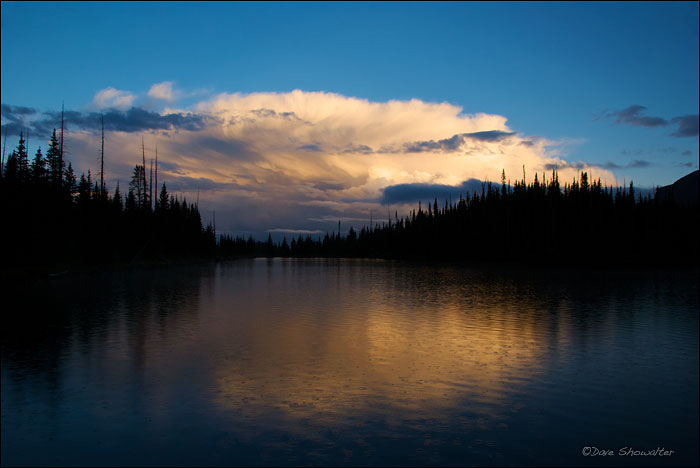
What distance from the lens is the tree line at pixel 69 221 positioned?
5131 cm

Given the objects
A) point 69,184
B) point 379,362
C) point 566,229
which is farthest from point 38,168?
point 566,229

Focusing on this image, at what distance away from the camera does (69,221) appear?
6594 centimetres

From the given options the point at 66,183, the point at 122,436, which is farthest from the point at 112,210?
the point at 122,436

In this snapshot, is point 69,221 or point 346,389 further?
point 69,221

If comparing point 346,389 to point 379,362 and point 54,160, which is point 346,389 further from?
point 54,160

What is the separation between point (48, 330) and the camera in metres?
21.6

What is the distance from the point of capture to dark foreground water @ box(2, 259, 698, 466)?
9.37 metres

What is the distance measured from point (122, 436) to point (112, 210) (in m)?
81.1

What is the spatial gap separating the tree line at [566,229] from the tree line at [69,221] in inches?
3610

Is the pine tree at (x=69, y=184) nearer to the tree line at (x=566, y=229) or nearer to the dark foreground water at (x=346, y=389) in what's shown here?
the dark foreground water at (x=346, y=389)

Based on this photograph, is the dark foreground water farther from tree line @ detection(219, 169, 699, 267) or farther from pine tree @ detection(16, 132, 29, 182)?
tree line @ detection(219, 169, 699, 267)

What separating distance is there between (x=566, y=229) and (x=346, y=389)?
135m

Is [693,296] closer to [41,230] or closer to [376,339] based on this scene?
[376,339]

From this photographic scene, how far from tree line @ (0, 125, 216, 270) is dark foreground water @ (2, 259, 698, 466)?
2944 centimetres
